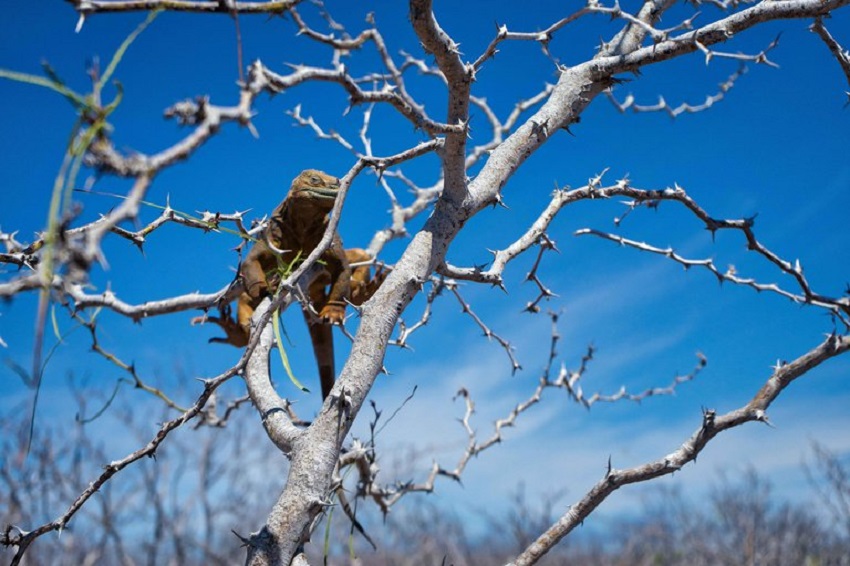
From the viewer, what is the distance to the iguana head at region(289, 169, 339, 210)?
11.7 feet

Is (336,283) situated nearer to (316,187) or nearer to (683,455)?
(316,187)

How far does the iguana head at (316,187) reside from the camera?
3.56 m

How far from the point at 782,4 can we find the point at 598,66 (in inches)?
31.3

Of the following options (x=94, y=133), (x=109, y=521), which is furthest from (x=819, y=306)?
(x=109, y=521)

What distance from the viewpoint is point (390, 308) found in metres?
2.80

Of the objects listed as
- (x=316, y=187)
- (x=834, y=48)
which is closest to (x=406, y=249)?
(x=316, y=187)

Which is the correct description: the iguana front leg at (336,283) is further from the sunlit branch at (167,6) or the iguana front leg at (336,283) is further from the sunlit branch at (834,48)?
the sunlit branch at (834,48)

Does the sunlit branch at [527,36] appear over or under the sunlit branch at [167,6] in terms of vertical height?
over

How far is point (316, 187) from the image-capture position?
3590 mm

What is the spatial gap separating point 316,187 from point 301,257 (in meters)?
0.37

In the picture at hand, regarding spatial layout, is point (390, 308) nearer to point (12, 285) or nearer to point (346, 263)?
point (346, 263)

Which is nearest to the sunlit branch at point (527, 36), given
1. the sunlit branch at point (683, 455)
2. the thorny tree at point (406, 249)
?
the thorny tree at point (406, 249)

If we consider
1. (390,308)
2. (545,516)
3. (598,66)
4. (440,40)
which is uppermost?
(545,516)

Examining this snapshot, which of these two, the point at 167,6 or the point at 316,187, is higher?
the point at 316,187
